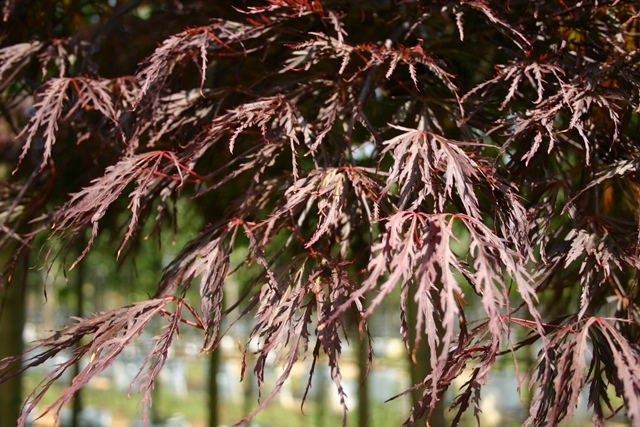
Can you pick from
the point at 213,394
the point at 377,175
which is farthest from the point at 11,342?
the point at 377,175

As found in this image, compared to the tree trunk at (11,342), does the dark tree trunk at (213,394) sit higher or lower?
lower

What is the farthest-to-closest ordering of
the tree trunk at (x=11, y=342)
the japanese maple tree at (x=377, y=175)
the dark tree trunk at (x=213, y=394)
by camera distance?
1. the dark tree trunk at (x=213, y=394)
2. the tree trunk at (x=11, y=342)
3. the japanese maple tree at (x=377, y=175)

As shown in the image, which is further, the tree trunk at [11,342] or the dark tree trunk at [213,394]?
the dark tree trunk at [213,394]

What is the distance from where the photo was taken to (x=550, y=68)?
2258 mm

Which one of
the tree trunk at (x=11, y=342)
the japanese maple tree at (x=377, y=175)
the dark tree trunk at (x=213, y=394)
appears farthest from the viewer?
the dark tree trunk at (x=213, y=394)

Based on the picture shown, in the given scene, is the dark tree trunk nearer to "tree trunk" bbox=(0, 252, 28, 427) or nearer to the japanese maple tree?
"tree trunk" bbox=(0, 252, 28, 427)

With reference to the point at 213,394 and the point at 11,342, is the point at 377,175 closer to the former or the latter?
the point at 11,342

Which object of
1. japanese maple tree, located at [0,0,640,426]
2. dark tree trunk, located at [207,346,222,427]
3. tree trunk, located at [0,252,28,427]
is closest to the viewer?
japanese maple tree, located at [0,0,640,426]

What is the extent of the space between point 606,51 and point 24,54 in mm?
2378

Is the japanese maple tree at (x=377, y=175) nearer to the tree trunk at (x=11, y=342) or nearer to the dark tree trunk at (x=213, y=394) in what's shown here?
the tree trunk at (x=11, y=342)

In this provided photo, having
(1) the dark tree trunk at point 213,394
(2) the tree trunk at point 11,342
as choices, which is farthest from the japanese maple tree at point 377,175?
(1) the dark tree trunk at point 213,394

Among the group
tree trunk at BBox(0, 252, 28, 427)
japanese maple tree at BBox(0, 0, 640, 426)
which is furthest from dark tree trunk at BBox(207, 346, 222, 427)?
japanese maple tree at BBox(0, 0, 640, 426)

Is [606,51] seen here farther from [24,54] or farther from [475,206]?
[24,54]

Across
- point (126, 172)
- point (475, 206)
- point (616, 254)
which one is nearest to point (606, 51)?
point (616, 254)
